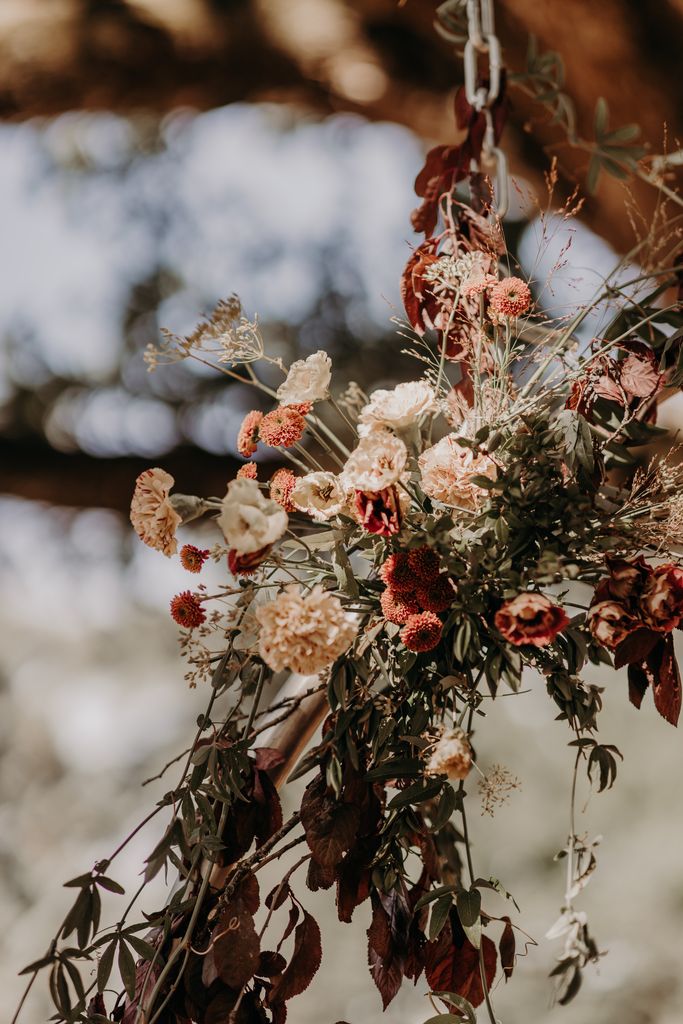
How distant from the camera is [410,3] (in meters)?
1.26

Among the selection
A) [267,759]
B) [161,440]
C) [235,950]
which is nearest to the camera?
[235,950]

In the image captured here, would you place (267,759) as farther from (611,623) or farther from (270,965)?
(611,623)

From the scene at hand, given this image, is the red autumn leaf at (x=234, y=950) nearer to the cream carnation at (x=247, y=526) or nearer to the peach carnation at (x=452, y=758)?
the peach carnation at (x=452, y=758)

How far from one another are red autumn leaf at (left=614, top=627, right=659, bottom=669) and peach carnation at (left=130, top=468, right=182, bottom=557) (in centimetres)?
36

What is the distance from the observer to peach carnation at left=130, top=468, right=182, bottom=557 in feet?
2.05

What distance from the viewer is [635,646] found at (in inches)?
24.0

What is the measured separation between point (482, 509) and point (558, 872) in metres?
1.44

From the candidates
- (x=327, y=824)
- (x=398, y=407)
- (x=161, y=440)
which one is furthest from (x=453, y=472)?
(x=161, y=440)

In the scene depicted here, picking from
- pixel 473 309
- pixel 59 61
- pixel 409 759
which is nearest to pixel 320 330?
pixel 59 61

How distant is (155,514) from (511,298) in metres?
0.34

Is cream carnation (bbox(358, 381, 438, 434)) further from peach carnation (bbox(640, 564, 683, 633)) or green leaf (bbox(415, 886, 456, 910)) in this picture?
green leaf (bbox(415, 886, 456, 910))

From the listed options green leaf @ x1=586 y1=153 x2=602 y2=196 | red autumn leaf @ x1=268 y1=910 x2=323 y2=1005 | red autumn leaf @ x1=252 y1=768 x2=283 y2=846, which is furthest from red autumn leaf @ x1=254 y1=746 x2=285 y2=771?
green leaf @ x1=586 y1=153 x2=602 y2=196

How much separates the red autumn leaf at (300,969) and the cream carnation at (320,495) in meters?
0.34

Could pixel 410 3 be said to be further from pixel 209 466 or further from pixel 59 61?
pixel 209 466
